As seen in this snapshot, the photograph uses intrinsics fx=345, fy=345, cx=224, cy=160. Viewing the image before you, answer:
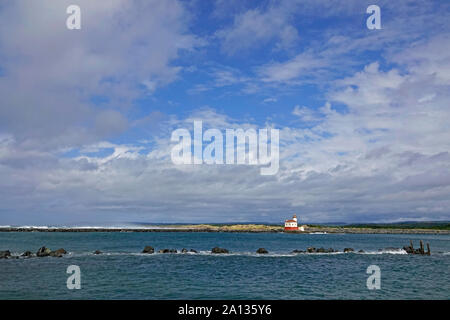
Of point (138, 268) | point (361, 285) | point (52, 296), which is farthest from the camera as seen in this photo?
point (138, 268)

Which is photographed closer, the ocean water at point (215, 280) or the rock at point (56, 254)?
the ocean water at point (215, 280)

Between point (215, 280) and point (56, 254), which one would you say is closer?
point (215, 280)

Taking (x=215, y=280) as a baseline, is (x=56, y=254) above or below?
below

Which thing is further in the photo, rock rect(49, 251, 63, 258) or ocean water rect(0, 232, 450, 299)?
rock rect(49, 251, 63, 258)
